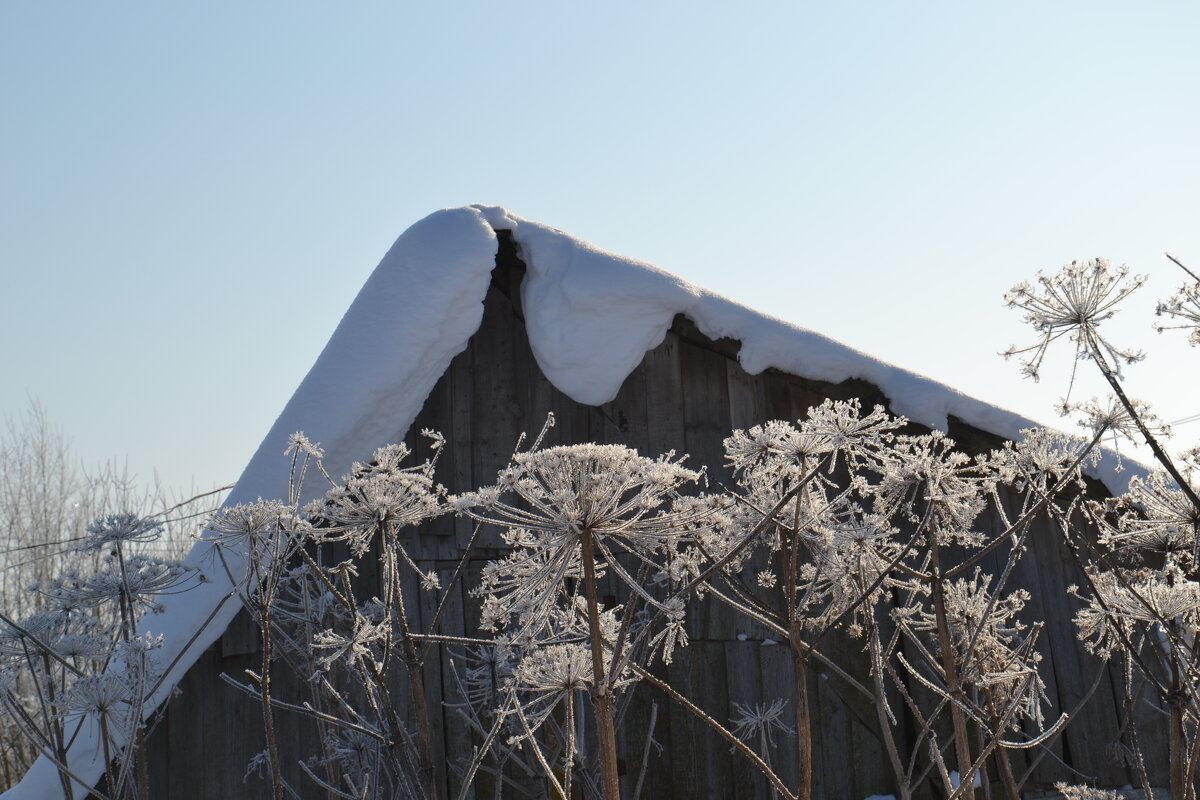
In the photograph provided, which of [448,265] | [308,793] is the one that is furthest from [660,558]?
[308,793]

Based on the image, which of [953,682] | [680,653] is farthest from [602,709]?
[680,653]

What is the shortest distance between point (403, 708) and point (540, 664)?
3.65 meters

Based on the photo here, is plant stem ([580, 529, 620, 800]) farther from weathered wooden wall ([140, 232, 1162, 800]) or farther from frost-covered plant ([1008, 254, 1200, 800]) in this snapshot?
weathered wooden wall ([140, 232, 1162, 800])

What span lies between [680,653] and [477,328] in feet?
6.97

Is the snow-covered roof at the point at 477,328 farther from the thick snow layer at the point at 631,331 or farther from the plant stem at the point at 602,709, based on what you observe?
the plant stem at the point at 602,709

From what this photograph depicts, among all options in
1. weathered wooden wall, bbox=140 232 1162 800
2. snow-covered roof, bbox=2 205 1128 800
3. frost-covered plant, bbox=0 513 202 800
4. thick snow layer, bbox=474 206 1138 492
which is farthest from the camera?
thick snow layer, bbox=474 206 1138 492

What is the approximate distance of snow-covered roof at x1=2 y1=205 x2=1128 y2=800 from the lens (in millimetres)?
4992

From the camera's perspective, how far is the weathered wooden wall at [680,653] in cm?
529

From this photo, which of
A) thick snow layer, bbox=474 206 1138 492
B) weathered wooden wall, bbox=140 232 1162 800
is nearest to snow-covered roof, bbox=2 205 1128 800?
thick snow layer, bbox=474 206 1138 492

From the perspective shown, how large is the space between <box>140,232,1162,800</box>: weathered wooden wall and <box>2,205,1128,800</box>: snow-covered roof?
284mm

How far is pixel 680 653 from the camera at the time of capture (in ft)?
19.5

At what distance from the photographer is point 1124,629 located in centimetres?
272

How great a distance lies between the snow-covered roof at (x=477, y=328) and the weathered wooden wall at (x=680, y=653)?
11.2 inches

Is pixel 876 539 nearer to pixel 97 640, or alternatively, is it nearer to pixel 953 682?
pixel 953 682
